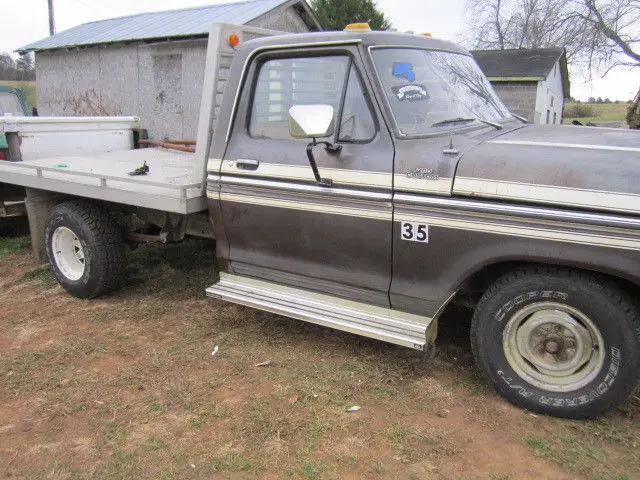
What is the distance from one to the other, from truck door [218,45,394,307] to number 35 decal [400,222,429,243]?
0.33 ft

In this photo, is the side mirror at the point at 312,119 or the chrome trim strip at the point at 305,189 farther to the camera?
the chrome trim strip at the point at 305,189

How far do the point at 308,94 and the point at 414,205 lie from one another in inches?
41.7

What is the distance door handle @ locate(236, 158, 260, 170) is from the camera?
152 inches

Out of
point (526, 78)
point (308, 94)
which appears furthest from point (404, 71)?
point (526, 78)

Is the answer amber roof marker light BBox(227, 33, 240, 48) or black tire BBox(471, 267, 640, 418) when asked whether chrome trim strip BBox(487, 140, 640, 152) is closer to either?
black tire BBox(471, 267, 640, 418)

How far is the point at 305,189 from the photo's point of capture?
12.0ft

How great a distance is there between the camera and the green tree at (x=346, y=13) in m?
23.5

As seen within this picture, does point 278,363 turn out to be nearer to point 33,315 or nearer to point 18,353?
point 18,353

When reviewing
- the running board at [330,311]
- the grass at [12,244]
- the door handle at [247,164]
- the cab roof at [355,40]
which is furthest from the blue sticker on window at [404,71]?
the grass at [12,244]

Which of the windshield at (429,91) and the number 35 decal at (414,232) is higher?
the windshield at (429,91)

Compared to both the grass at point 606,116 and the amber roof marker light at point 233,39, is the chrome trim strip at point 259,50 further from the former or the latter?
the grass at point 606,116

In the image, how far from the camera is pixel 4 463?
2.92m

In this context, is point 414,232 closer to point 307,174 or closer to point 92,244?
point 307,174

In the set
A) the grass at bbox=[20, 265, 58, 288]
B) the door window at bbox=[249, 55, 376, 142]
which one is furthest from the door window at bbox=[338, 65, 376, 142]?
the grass at bbox=[20, 265, 58, 288]
